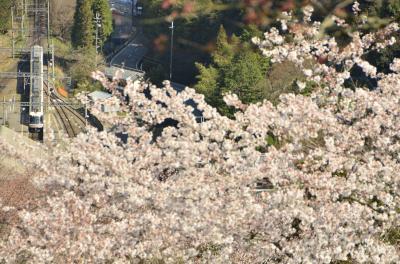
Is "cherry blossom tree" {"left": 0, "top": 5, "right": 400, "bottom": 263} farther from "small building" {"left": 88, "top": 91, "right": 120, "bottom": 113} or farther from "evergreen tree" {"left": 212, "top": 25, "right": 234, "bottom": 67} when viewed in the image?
"evergreen tree" {"left": 212, "top": 25, "right": 234, "bottom": 67}

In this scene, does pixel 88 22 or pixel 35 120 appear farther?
pixel 88 22

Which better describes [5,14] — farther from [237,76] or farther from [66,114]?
[237,76]

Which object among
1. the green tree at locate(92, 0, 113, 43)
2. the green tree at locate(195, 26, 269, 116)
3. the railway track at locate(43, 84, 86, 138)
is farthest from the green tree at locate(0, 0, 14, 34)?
the green tree at locate(195, 26, 269, 116)

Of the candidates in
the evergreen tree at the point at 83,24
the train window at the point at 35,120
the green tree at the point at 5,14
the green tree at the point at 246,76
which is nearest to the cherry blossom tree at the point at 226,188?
the green tree at the point at 246,76

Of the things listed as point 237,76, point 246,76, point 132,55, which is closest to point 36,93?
point 132,55

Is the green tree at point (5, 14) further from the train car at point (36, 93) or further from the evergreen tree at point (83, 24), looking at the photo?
the train car at point (36, 93)
